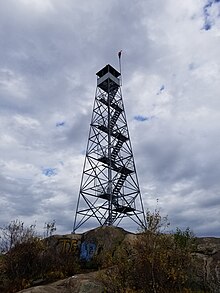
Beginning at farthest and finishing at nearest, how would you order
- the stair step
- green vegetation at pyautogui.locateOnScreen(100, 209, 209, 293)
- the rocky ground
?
the stair step → the rocky ground → green vegetation at pyautogui.locateOnScreen(100, 209, 209, 293)

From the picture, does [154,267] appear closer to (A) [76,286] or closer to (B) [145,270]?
(B) [145,270]

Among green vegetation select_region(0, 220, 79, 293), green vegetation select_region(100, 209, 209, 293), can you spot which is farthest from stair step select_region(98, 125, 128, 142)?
green vegetation select_region(100, 209, 209, 293)

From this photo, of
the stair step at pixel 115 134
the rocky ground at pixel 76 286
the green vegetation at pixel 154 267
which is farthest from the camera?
the stair step at pixel 115 134

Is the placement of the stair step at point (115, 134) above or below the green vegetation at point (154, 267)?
above

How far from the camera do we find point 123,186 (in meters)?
32.9

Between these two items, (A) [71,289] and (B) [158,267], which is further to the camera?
(A) [71,289]

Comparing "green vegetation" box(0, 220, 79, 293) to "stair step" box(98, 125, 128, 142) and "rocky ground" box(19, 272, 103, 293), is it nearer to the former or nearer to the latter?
"rocky ground" box(19, 272, 103, 293)

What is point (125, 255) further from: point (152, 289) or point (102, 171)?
point (102, 171)

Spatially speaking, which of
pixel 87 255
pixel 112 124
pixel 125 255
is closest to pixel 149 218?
pixel 125 255

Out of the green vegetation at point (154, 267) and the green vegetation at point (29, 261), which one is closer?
the green vegetation at point (154, 267)

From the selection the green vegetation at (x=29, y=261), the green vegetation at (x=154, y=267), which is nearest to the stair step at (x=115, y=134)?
the green vegetation at (x=29, y=261)

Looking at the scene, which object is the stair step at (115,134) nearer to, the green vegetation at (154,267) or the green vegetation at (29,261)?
the green vegetation at (29,261)

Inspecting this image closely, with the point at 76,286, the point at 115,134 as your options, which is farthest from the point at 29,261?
the point at 115,134

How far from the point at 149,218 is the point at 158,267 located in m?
1.76
